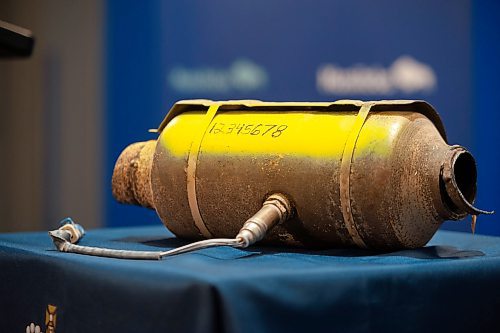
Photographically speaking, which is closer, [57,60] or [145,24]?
[145,24]

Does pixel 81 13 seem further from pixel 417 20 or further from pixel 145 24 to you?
pixel 417 20

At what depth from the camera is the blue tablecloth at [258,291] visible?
99cm

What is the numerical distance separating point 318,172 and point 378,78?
831 mm

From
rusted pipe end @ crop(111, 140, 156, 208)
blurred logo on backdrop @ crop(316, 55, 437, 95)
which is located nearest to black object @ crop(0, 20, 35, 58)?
blurred logo on backdrop @ crop(316, 55, 437, 95)

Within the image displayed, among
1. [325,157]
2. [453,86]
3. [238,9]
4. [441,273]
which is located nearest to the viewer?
[441,273]

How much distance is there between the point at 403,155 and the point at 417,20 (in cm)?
84

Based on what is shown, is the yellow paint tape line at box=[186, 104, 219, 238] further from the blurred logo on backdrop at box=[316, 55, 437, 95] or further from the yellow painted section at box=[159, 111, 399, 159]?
the blurred logo on backdrop at box=[316, 55, 437, 95]

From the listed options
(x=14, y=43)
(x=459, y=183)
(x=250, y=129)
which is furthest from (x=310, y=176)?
(x=14, y=43)

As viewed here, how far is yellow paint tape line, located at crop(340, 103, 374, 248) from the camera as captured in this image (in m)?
1.23

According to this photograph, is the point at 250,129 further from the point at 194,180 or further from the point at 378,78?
the point at 378,78

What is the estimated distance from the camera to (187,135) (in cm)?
140

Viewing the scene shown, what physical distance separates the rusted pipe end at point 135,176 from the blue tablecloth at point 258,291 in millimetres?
193

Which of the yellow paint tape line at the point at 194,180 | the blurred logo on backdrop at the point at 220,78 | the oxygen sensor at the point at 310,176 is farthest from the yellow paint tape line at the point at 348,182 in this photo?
the blurred logo on backdrop at the point at 220,78

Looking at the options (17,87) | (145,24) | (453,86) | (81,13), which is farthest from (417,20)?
(17,87)
